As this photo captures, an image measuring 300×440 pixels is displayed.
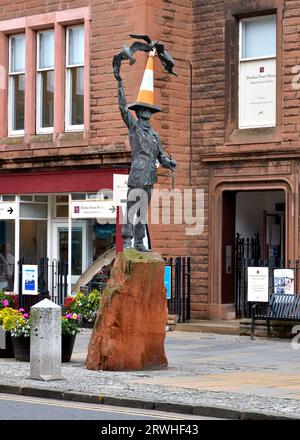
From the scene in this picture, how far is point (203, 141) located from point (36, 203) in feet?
15.6

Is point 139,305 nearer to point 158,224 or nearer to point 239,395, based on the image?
point 239,395

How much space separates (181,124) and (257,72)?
2107 millimetres

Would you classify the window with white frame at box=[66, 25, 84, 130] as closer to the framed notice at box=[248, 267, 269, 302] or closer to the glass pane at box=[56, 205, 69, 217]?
the glass pane at box=[56, 205, 69, 217]

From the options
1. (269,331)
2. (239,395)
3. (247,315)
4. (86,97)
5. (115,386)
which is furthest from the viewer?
(86,97)

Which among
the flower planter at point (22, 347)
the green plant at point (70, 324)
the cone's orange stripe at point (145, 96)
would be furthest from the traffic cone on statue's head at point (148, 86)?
the flower planter at point (22, 347)

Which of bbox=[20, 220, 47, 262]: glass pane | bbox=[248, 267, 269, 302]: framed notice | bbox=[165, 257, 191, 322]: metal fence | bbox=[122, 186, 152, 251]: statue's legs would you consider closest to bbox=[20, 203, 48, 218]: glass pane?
bbox=[20, 220, 47, 262]: glass pane

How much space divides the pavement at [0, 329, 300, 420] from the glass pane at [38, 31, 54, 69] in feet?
31.0

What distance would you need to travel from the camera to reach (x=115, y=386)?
1457cm

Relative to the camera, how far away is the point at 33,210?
27.5m

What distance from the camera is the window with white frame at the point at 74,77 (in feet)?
86.7

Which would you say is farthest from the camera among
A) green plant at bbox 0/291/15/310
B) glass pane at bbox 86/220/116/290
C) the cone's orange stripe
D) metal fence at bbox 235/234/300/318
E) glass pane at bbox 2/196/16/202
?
glass pane at bbox 2/196/16/202

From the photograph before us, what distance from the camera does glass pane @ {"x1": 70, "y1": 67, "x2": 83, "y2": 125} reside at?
26.4 metres
